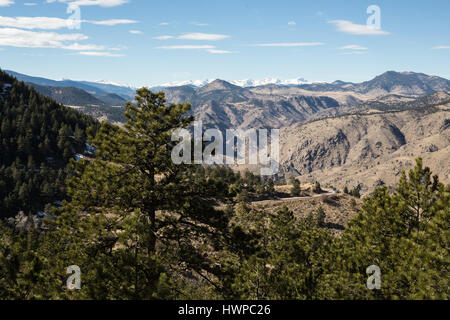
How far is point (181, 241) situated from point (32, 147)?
14399 centimetres

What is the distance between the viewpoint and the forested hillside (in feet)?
337

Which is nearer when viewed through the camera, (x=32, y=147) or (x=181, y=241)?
(x=181, y=241)

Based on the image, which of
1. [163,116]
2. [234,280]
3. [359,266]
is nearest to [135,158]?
[163,116]

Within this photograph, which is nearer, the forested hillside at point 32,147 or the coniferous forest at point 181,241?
the coniferous forest at point 181,241

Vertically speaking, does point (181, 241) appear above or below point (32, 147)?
above

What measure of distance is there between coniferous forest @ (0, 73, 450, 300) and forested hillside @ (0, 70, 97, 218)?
92401mm

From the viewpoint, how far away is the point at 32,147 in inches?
5468

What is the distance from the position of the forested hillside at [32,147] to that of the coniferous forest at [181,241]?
9240 centimetres

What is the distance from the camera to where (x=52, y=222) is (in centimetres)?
1702

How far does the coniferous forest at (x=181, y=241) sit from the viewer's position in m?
14.2

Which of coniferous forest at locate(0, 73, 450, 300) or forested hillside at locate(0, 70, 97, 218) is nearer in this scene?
coniferous forest at locate(0, 73, 450, 300)

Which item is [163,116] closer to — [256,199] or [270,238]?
[270,238]

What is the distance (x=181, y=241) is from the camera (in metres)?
17.6

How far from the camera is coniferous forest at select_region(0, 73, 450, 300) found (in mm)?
14250
